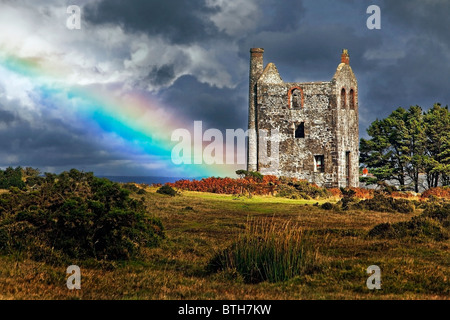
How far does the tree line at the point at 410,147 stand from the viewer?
3906cm

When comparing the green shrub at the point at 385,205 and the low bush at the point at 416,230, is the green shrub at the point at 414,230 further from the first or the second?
the green shrub at the point at 385,205

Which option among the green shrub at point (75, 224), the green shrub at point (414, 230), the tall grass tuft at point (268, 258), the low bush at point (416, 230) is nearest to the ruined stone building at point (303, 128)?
the low bush at point (416, 230)

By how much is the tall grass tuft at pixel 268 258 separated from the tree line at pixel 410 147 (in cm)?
3182

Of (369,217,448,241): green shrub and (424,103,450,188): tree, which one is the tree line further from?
(369,217,448,241): green shrub

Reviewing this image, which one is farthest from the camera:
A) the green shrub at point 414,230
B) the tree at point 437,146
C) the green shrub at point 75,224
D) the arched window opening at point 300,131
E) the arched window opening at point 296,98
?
the tree at point 437,146

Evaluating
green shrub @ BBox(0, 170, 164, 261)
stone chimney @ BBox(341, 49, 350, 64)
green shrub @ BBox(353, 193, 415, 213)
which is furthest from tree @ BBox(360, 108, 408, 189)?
green shrub @ BBox(0, 170, 164, 261)

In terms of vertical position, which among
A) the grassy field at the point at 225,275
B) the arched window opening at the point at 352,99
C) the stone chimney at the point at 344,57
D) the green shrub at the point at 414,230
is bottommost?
the grassy field at the point at 225,275

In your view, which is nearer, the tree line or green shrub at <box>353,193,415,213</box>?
green shrub at <box>353,193,415,213</box>

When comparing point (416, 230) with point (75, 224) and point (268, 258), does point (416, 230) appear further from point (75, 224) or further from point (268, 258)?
point (75, 224)

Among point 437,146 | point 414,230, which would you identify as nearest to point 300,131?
point 437,146

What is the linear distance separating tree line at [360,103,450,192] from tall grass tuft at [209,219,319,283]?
104ft

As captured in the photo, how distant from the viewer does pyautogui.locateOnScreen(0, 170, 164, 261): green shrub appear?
1084cm
